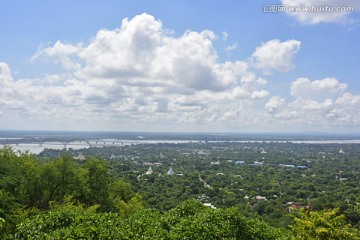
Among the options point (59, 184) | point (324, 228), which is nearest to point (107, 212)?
point (59, 184)

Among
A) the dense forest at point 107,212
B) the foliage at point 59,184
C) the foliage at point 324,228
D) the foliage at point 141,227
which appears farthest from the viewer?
the foliage at point 59,184

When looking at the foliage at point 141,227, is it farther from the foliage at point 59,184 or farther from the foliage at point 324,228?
the foliage at point 59,184

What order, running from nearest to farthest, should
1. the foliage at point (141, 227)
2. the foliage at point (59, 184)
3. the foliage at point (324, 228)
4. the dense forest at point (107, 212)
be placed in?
1. the foliage at point (141, 227)
2. the dense forest at point (107, 212)
3. the foliage at point (324, 228)
4. the foliage at point (59, 184)

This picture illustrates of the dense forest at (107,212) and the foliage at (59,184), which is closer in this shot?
the dense forest at (107,212)

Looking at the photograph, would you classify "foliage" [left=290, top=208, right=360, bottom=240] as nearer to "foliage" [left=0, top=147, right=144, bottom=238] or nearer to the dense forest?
the dense forest

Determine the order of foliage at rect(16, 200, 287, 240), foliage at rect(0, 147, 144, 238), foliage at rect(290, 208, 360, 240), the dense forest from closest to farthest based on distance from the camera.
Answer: foliage at rect(16, 200, 287, 240), the dense forest, foliage at rect(290, 208, 360, 240), foliage at rect(0, 147, 144, 238)

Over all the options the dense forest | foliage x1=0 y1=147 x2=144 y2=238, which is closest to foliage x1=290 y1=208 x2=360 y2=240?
the dense forest

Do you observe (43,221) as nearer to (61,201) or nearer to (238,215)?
(238,215)

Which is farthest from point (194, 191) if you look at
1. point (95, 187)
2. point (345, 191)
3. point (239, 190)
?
point (95, 187)

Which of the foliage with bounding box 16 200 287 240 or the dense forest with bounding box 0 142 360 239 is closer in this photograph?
the foliage with bounding box 16 200 287 240

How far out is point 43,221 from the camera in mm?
9906

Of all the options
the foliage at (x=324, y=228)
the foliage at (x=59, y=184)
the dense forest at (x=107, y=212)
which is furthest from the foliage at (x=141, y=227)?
the foliage at (x=59, y=184)

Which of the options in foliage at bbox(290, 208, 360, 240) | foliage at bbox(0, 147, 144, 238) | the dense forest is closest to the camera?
the dense forest

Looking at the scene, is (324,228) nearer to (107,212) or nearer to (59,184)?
(107,212)
